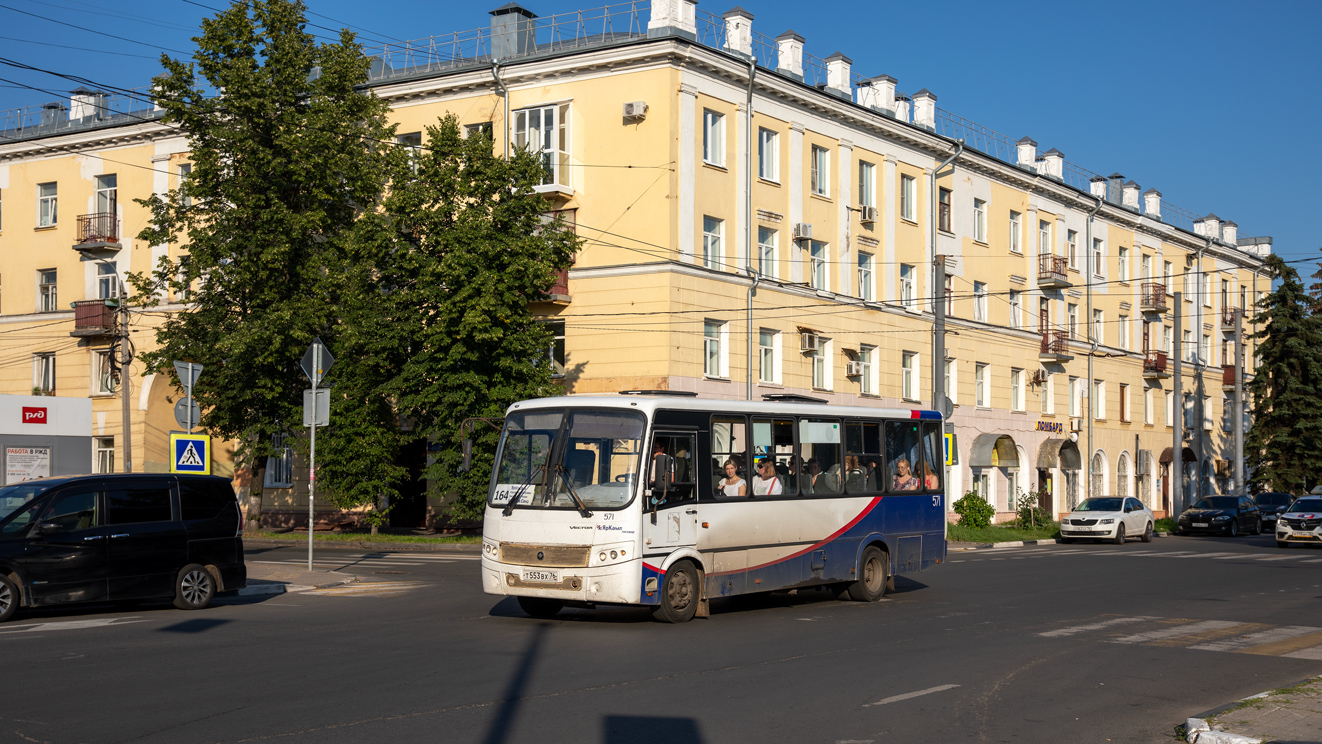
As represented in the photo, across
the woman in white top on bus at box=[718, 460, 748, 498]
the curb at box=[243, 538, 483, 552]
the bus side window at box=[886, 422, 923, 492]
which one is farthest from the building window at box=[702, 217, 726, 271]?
the woman in white top on bus at box=[718, 460, 748, 498]

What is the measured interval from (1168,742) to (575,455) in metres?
7.73

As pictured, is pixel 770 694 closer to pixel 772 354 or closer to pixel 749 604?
pixel 749 604

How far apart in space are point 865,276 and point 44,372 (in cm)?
3190

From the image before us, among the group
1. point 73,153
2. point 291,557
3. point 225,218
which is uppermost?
point 73,153

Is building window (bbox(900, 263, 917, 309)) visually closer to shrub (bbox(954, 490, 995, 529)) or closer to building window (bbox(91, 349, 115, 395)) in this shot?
shrub (bbox(954, 490, 995, 529))

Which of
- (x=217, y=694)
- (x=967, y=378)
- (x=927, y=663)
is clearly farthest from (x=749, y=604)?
(x=967, y=378)

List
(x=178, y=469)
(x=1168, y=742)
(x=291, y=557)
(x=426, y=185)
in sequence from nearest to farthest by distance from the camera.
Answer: (x=1168, y=742), (x=178, y=469), (x=291, y=557), (x=426, y=185)

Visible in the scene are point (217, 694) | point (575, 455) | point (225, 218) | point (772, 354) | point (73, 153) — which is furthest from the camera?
point (73, 153)

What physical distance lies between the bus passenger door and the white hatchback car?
2723 cm

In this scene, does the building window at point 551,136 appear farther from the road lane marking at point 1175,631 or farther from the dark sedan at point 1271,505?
the dark sedan at point 1271,505

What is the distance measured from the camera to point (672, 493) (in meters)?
14.7

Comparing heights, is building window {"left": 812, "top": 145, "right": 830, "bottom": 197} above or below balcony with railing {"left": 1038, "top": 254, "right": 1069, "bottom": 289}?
above

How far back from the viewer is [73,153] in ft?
157

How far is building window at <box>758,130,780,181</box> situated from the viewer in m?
39.2
